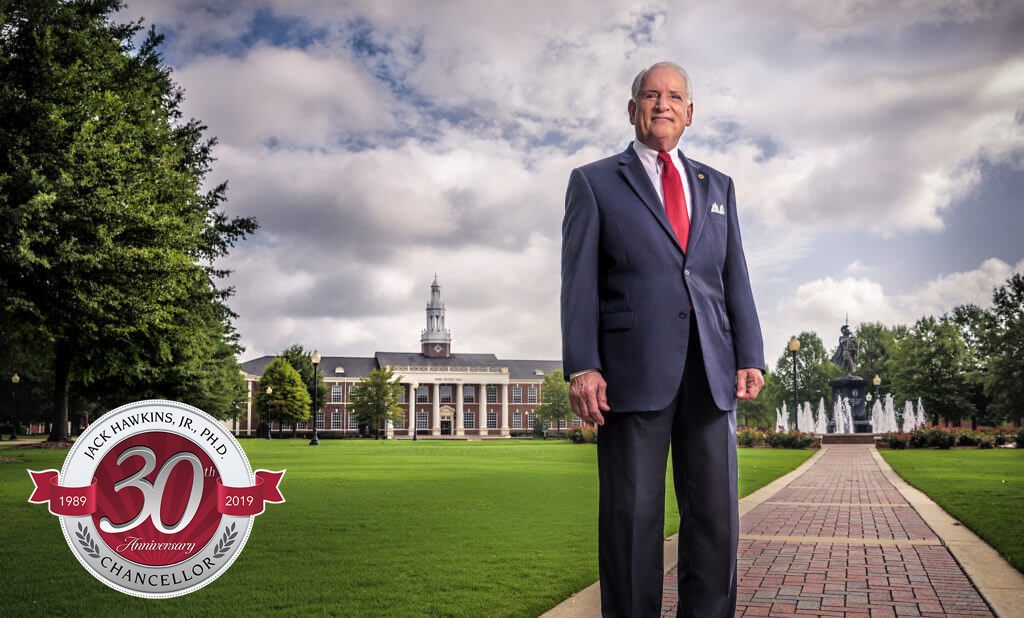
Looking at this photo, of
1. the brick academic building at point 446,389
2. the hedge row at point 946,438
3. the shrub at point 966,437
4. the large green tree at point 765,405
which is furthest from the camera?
the brick academic building at point 446,389

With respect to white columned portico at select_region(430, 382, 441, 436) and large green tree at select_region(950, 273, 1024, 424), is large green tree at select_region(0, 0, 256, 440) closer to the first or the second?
large green tree at select_region(950, 273, 1024, 424)

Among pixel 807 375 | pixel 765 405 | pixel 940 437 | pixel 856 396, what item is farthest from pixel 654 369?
pixel 807 375

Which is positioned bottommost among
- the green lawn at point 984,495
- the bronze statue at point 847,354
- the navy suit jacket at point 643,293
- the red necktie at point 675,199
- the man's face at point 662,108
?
the green lawn at point 984,495

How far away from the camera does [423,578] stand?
5.73 meters

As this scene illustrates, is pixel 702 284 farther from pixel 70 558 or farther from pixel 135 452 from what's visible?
pixel 70 558

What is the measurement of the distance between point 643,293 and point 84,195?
18758 millimetres

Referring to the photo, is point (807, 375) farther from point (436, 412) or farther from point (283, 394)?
point (283, 394)

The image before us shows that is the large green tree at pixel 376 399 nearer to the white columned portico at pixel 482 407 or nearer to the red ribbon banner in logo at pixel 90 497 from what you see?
the white columned portico at pixel 482 407

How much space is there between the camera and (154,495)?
17.0ft

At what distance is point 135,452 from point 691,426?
12.6ft

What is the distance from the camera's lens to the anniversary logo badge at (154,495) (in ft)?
16.4

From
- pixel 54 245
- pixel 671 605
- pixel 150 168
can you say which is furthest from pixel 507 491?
pixel 150 168

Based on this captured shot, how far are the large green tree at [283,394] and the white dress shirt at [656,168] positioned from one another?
72.4 m

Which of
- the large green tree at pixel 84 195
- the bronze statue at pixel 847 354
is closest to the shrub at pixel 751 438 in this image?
the bronze statue at pixel 847 354
